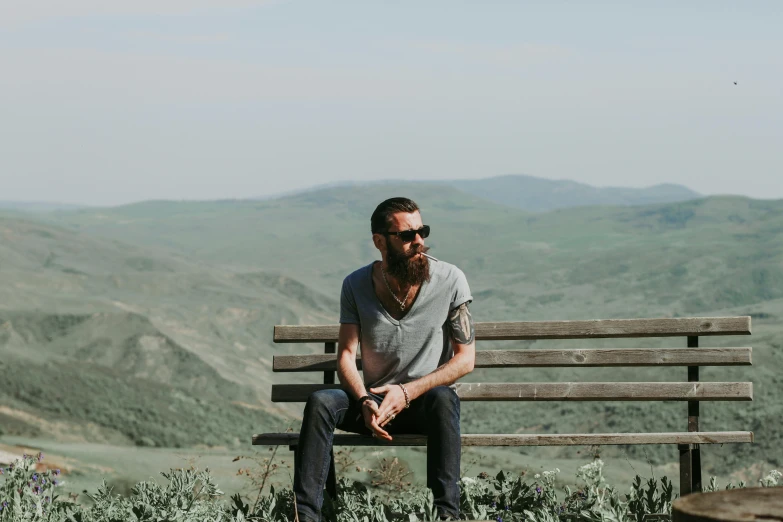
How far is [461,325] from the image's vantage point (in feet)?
18.0

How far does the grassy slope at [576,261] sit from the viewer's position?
58.7 ft

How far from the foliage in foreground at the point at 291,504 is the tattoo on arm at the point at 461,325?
69cm

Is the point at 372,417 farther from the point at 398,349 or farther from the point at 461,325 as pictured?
the point at 461,325

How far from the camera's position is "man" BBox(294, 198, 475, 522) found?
522 cm

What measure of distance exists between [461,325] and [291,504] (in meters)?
1.25

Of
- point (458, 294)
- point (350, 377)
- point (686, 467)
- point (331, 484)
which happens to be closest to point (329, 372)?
point (331, 484)

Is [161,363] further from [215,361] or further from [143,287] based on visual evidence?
[143,287]

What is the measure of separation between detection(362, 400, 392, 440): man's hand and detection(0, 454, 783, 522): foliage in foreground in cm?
35

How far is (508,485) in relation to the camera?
5.81 m

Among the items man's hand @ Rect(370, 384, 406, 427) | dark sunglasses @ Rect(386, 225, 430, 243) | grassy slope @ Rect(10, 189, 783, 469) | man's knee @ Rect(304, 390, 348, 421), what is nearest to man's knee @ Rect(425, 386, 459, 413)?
man's hand @ Rect(370, 384, 406, 427)

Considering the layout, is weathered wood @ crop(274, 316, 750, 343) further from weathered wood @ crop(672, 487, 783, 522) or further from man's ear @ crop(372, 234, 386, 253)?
weathered wood @ crop(672, 487, 783, 522)

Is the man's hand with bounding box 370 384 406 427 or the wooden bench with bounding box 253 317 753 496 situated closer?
the man's hand with bounding box 370 384 406 427

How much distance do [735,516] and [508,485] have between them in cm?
245

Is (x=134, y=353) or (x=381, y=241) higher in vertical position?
(x=381, y=241)
